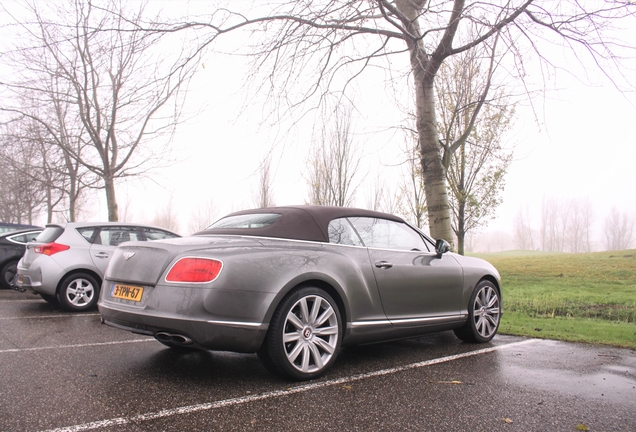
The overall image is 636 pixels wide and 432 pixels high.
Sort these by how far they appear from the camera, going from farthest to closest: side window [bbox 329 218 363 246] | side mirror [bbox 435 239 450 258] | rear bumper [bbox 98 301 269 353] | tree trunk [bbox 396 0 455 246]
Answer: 1. tree trunk [bbox 396 0 455 246]
2. side mirror [bbox 435 239 450 258]
3. side window [bbox 329 218 363 246]
4. rear bumper [bbox 98 301 269 353]

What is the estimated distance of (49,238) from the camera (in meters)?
8.03

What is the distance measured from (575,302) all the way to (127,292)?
30.2ft

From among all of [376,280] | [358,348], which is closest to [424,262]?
[376,280]

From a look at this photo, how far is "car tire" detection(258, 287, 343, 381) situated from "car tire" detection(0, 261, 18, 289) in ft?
31.9

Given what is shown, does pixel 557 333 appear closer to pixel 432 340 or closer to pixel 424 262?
pixel 432 340

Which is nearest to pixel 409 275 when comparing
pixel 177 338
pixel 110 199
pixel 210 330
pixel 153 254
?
pixel 210 330

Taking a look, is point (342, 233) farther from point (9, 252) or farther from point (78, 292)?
point (9, 252)

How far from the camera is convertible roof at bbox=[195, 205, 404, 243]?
418cm

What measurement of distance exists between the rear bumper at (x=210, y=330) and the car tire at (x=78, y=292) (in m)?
4.98

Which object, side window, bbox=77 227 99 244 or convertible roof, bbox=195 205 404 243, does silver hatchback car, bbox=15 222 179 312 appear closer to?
side window, bbox=77 227 99 244

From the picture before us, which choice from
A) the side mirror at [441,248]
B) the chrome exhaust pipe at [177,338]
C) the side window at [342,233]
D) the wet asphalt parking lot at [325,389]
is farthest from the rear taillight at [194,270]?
the side mirror at [441,248]

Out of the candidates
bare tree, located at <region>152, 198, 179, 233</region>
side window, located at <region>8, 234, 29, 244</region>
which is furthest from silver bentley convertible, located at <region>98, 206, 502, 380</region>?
bare tree, located at <region>152, 198, 179, 233</region>

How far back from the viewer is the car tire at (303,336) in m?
3.63

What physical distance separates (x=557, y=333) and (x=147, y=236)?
691 cm
